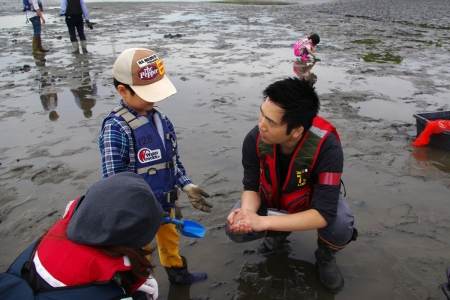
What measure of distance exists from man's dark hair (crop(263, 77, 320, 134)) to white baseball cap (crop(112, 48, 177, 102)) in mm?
726

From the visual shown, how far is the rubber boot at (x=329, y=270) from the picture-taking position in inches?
105

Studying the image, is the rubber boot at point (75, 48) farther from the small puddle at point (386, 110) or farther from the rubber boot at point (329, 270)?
the rubber boot at point (329, 270)

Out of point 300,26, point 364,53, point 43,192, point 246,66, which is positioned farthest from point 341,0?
point 43,192

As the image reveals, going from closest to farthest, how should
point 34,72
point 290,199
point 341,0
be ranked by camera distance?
point 290,199 → point 34,72 → point 341,0

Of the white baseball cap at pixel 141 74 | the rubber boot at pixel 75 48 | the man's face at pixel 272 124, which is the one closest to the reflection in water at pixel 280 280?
the man's face at pixel 272 124

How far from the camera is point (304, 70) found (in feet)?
28.7

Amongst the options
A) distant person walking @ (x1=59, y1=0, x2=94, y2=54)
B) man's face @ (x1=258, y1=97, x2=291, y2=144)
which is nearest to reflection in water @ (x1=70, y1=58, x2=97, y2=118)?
distant person walking @ (x1=59, y1=0, x2=94, y2=54)

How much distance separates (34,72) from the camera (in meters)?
8.52

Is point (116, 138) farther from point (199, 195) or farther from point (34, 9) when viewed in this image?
point (34, 9)

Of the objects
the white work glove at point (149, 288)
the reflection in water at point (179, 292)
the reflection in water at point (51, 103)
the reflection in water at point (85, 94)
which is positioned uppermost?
the white work glove at point (149, 288)

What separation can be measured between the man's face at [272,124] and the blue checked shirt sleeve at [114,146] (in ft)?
2.96

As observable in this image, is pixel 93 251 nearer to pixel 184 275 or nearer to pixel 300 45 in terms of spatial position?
pixel 184 275

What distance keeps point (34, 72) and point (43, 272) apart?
27.5 feet

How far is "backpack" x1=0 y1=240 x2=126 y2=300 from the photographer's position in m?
1.40
